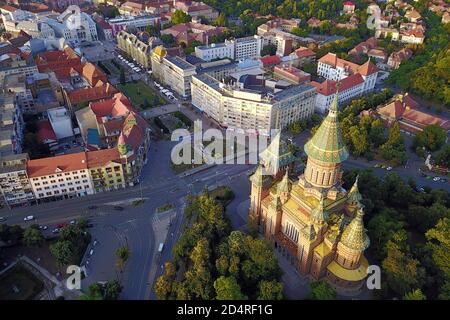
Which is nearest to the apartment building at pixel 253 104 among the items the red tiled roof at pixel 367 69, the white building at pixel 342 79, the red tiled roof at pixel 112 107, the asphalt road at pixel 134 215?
the white building at pixel 342 79

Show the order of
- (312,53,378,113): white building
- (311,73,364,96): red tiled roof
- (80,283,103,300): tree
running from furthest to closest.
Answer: (312,53,378,113): white building < (311,73,364,96): red tiled roof < (80,283,103,300): tree

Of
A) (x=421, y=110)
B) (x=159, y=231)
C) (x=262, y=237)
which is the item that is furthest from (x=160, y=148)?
(x=421, y=110)

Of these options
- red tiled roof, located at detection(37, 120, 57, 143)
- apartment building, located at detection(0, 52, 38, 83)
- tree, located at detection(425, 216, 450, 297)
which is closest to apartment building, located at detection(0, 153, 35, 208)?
red tiled roof, located at detection(37, 120, 57, 143)

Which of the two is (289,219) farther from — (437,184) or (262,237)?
(437,184)

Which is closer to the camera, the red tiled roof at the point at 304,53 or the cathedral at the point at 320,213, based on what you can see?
the cathedral at the point at 320,213

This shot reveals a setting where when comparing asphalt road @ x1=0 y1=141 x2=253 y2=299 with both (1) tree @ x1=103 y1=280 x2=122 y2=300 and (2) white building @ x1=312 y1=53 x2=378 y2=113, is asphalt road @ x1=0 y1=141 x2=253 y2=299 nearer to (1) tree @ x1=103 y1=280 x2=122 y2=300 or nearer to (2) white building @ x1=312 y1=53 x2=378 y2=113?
(1) tree @ x1=103 y1=280 x2=122 y2=300

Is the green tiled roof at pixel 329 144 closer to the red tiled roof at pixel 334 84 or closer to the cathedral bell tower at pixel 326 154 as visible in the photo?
the cathedral bell tower at pixel 326 154
